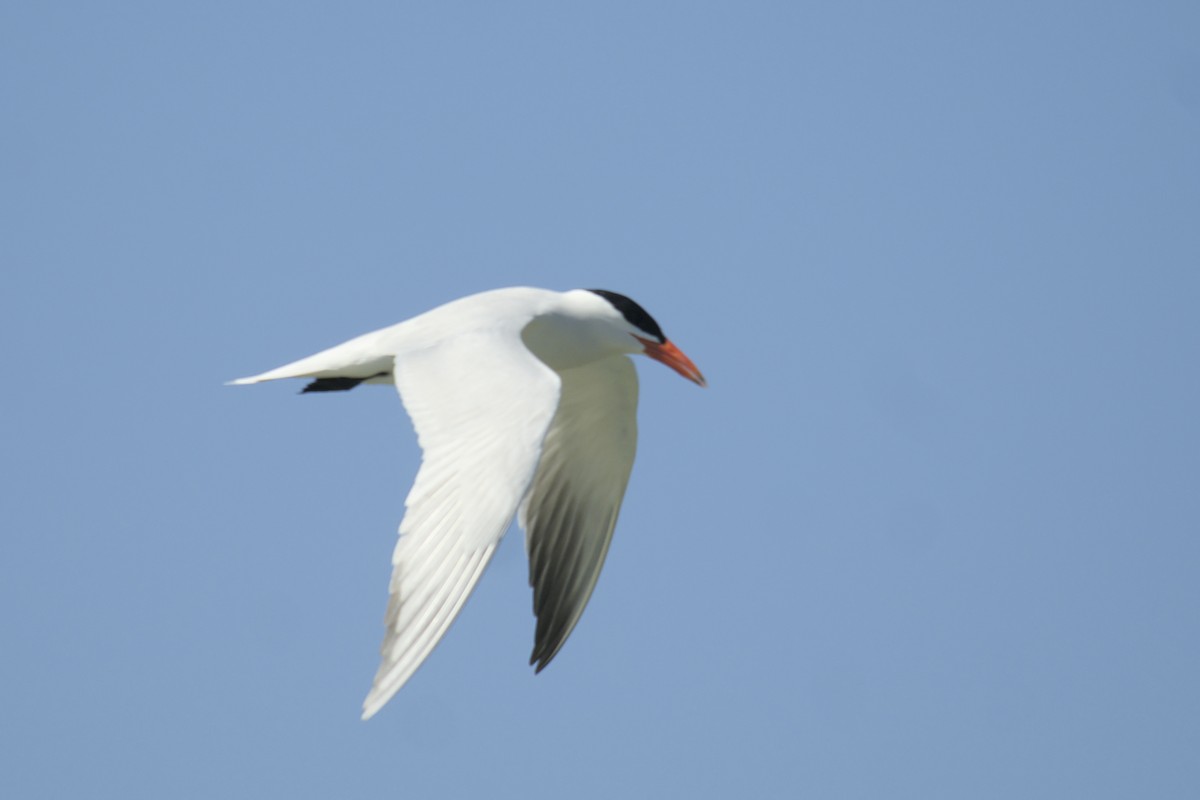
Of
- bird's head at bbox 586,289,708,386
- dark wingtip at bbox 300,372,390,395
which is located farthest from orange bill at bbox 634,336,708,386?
dark wingtip at bbox 300,372,390,395

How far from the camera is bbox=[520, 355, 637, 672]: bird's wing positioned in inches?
512

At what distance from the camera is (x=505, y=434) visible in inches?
376

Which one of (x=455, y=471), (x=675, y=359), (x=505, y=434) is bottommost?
(x=455, y=471)

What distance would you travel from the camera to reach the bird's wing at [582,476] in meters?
13.0

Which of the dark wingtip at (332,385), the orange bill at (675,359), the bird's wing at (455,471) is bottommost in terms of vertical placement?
the bird's wing at (455,471)

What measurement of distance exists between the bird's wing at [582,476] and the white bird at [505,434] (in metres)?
0.01

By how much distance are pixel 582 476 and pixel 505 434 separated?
387 centimetres

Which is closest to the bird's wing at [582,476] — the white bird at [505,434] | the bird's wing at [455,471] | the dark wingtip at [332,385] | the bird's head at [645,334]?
the white bird at [505,434]

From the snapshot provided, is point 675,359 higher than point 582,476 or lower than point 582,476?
higher

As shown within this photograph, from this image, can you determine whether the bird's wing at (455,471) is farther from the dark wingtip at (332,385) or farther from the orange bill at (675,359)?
the orange bill at (675,359)

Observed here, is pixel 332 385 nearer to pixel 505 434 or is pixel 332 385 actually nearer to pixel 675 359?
pixel 675 359

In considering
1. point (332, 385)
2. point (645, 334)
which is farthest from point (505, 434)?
point (645, 334)

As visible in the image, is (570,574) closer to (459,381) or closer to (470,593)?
(459,381)

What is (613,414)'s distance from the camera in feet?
43.9
